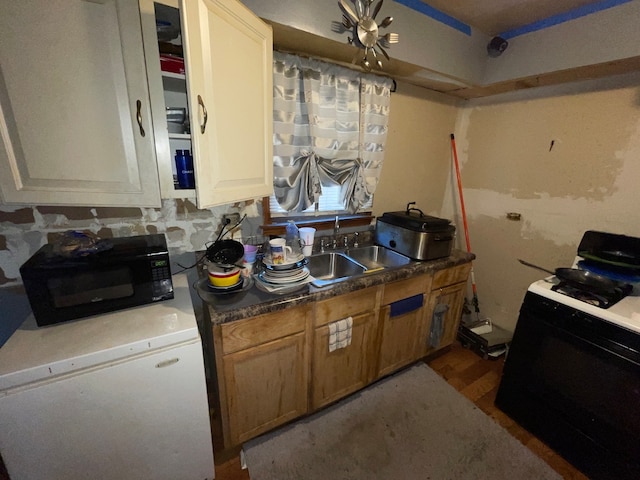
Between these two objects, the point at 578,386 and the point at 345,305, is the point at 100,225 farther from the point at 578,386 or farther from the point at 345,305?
the point at 578,386

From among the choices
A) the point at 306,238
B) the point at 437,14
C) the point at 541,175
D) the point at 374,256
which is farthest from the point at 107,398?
the point at 541,175

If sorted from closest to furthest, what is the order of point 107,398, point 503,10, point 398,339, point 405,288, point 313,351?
1. point 107,398
2. point 313,351
3. point 503,10
4. point 405,288
5. point 398,339

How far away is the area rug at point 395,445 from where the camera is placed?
1.33 meters

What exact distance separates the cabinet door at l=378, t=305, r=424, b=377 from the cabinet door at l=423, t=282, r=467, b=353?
10 centimetres

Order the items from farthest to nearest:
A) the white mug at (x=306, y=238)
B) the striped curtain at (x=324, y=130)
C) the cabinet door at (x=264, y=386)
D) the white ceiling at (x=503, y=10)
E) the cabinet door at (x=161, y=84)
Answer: the white mug at (x=306, y=238)
the striped curtain at (x=324, y=130)
the white ceiling at (x=503, y=10)
the cabinet door at (x=264, y=386)
the cabinet door at (x=161, y=84)

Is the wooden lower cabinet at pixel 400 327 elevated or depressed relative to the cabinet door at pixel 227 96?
depressed

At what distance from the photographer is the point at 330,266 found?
184 centimetres

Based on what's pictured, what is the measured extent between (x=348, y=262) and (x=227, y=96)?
1.20 metres

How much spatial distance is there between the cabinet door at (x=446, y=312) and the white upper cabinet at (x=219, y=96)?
1.45m

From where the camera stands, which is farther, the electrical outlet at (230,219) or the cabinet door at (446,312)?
the cabinet door at (446,312)

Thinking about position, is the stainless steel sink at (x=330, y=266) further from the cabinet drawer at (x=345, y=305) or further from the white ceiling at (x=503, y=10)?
Answer: the white ceiling at (x=503, y=10)

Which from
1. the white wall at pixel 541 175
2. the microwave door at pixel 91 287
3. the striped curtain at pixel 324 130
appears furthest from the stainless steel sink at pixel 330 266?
the white wall at pixel 541 175

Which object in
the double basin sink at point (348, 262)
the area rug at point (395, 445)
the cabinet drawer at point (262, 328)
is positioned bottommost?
the area rug at point (395, 445)

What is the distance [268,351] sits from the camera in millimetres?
1252
